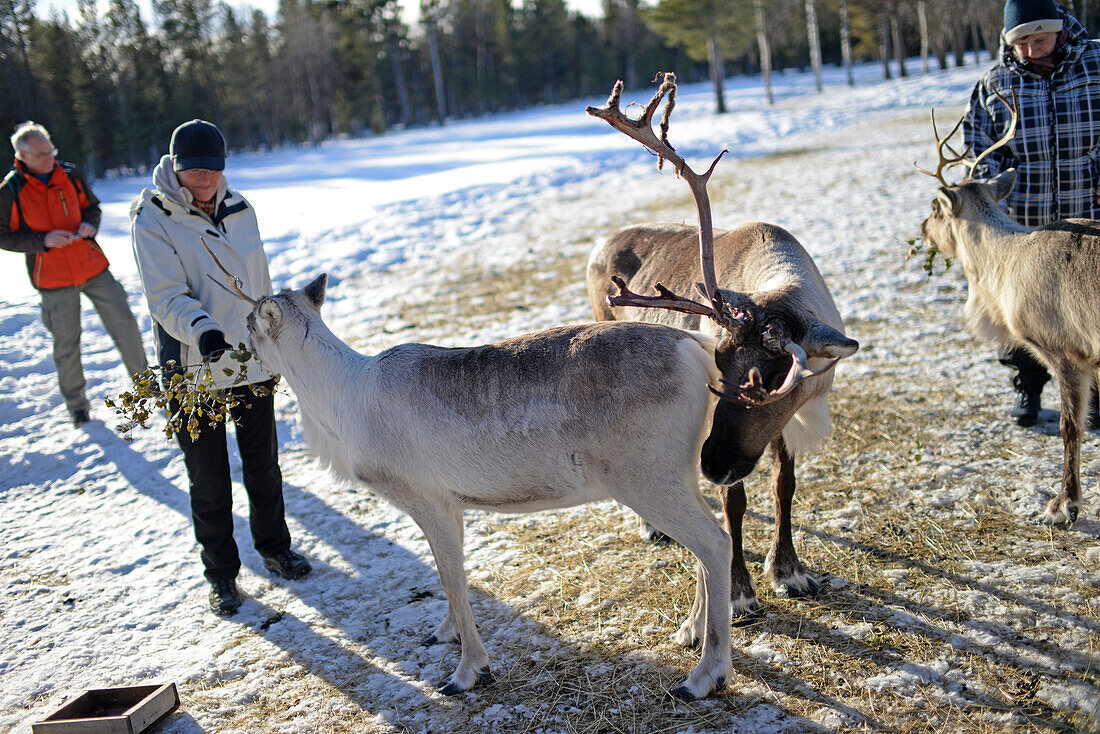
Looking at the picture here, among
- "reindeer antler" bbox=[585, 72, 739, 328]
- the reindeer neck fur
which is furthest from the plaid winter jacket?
"reindeer antler" bbox=[585, 72, 739, 328]

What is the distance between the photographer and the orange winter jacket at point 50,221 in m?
6.59

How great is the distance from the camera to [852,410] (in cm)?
592

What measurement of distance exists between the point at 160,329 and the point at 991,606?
4.86 m

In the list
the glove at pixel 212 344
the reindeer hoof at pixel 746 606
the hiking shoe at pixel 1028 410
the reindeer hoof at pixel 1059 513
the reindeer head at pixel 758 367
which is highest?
the glove at pixel 212 344

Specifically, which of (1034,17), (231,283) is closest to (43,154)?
(231,283)

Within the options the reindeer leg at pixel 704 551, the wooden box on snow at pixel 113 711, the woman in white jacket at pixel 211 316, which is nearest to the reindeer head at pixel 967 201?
the reindeer leg at pixel 704 551

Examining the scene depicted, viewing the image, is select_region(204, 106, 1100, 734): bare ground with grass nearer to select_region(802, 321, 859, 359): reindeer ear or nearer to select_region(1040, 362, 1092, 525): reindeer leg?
select_region(1040, 362, 1092, 525): reindeer leg

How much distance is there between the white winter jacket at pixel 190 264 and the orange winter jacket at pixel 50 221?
3231 millimetres

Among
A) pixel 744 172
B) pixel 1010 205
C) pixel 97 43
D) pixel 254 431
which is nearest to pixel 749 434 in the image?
pixel 254 431

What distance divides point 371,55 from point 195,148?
5720cm

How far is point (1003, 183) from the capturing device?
4941 millimetres

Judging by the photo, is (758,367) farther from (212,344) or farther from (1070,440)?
(212,344)

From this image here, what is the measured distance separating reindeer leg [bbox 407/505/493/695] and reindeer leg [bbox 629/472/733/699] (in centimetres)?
91

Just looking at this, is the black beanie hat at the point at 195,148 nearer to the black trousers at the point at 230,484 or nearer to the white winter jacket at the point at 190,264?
the white winter jacket at the point at 190,264
